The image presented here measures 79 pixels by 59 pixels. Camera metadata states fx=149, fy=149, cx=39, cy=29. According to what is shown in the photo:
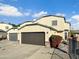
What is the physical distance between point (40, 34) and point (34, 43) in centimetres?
187

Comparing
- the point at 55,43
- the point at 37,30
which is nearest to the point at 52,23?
the point at 37,30

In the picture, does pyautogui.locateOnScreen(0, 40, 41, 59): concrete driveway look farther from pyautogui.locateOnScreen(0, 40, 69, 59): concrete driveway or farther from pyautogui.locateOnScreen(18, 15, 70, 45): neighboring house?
pyautogui.locateOnScreen(18, 15, 70, 45): neighboring house

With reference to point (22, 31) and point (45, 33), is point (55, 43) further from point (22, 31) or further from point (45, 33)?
point (22, 31)

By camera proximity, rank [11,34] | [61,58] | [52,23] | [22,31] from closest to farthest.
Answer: [61,58]
[22,31]
[52,23]
[11,34]

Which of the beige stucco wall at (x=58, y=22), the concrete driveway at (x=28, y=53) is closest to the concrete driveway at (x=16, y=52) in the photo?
the concrete driveway at (x=28, y=53)

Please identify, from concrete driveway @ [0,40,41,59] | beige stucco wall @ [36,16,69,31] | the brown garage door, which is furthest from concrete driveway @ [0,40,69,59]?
beige stucco wall @ [36,16,69,31]

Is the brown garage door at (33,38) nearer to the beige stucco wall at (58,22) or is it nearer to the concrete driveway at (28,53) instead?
the concrete driveway at (28,53)

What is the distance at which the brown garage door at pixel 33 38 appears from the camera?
→ 24.5 meters

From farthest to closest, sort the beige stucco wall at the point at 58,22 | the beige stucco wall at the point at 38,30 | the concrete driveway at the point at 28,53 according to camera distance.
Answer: the beige stucco wall at the point at 58,22, the beige stucco wall at the point at 38,30, the concrete driveway at the point at 28,53

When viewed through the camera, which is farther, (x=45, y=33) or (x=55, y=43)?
(x=45, y=33)

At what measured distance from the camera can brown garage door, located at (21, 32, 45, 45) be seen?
24519 millimetres

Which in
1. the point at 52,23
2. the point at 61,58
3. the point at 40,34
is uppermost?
the point at 52,23

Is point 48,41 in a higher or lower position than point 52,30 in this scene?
lower

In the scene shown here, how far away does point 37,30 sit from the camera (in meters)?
25.4
